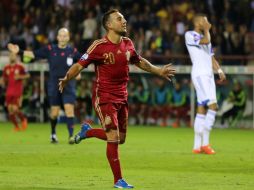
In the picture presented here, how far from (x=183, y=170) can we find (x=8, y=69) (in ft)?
42.6

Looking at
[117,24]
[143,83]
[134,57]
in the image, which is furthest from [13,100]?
[117,24]

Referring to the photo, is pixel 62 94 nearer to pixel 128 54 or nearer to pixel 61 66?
pixel 61 66

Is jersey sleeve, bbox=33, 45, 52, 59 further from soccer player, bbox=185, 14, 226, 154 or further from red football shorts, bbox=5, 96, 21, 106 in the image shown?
red football shorts, bbox=5, 96, 21, 106

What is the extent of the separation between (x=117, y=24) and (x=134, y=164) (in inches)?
152

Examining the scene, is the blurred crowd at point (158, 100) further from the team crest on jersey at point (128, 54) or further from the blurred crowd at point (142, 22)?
the team crest on jersey at point (128, 54)

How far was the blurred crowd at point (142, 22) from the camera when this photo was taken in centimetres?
2866

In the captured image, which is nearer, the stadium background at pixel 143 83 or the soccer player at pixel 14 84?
the stadium background at pixel 143 83

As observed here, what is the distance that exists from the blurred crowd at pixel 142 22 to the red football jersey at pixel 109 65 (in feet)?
53.1

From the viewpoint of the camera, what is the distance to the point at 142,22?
30.1 metres

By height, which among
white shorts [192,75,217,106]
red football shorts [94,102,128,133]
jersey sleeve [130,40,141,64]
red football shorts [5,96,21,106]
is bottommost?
red football shorts [5,96,21,106]

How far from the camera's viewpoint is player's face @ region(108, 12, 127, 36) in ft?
38.9

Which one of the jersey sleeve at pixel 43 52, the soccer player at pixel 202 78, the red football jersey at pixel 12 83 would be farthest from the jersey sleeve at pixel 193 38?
the red football jersey at pixel 12 83

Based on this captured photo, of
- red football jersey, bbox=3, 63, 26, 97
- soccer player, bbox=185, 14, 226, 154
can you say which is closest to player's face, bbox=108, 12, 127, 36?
soccer player, bbox=185, 14, 226, 154

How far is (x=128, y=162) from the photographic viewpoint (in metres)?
15.5
